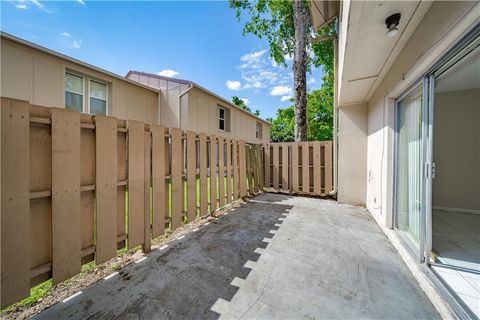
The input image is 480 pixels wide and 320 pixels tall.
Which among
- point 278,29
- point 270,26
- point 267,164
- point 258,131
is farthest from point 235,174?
point 258,131

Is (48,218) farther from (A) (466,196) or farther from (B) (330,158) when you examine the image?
(A) (466,196)

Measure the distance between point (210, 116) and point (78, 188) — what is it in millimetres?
8373

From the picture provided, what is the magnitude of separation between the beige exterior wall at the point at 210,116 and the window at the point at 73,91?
3.69m

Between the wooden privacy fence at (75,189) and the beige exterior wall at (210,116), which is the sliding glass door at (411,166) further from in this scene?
the beige exterior wall at (210,116)

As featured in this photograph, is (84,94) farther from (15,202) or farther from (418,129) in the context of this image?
(418,129)

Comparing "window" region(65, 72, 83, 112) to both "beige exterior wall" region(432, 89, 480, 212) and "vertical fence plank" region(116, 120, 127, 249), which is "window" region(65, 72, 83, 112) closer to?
"vertical fence plank" region(116, 120, 127, 249)

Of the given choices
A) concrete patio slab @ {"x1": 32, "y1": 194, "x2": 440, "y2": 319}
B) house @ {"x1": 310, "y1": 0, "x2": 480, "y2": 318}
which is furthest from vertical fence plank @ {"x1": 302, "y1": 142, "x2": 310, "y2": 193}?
concrete patio slab @ {"x1": 32, "y1": 194, "x2": 440, "y2": 319}

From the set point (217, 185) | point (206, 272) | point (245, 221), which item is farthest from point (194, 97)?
point (206, 272)

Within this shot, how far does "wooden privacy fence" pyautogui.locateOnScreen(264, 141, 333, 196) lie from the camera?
5.68 meters

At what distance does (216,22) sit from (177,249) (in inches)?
400

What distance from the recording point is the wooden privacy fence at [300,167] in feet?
18.6

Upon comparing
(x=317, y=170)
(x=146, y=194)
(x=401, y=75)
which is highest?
(x=401, y=75)

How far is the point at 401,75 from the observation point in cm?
252

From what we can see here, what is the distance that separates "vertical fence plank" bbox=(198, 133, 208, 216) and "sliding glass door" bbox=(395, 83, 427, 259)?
3.05 metres
